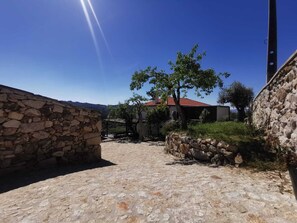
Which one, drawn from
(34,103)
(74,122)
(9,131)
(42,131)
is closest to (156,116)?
(74,122)

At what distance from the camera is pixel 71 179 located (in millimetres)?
4898

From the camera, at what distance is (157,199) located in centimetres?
340

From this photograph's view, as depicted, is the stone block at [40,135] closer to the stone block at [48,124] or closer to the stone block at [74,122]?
the stone block at [48,124]

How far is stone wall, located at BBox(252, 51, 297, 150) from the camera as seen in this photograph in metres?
4.37

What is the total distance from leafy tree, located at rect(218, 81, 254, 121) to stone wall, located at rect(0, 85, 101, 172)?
17.4 metres

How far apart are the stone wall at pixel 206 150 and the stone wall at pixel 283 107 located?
1.10m

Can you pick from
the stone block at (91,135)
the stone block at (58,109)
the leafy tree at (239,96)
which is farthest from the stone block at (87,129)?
the leafy tree at (239,96)

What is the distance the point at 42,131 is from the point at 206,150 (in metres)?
5.02

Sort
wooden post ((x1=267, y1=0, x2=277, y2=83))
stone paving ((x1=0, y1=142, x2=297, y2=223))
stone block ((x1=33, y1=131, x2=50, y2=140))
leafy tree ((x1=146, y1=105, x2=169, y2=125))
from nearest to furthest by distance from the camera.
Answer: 1. stone paving ((x1=0, y1=142, x2=297, y2=223))
2. stone block ((x1=33, y1=131, x2=50, y2=140))
3. wooden post ((x1=267, y1=0, x2=277, y2=83))
4. leafy tree ((x1=146, y1=105, x2=169, y2=125))

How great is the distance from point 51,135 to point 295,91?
630 cm

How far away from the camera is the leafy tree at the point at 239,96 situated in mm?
21203

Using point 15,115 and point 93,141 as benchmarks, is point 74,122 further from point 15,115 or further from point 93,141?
point 15,115

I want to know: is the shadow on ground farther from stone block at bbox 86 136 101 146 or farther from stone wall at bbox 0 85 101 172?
stone block at bbox 86 136 101 146

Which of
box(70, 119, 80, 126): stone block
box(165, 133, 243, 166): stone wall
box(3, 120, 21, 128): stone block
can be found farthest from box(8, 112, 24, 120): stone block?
box(165, 133, 243, 166): stone wall
